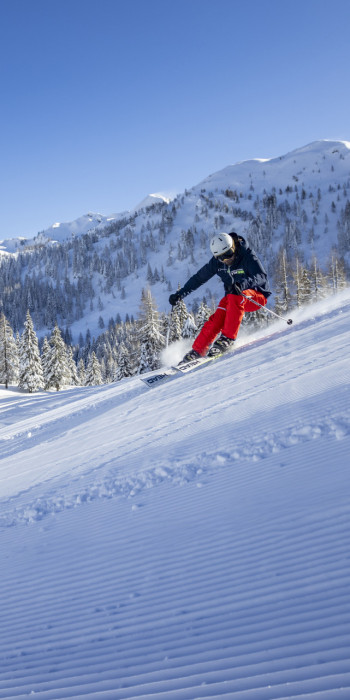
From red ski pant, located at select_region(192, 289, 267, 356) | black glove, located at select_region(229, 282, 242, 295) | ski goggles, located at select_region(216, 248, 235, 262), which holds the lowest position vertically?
red ski pant, located at select_region(192, 289, 267, 356)

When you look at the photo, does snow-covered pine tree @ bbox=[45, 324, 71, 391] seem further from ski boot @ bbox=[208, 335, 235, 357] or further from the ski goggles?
the ski goggles

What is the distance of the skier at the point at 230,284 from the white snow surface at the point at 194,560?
3308 mm

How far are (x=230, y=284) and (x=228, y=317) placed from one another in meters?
0.76

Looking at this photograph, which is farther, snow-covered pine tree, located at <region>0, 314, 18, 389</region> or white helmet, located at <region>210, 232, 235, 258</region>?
snow-covered pine tree, located at <region>0, 314, 18, 389</region>

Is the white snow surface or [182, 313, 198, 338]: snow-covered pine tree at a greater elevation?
the white snow surface

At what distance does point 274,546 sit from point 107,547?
4.89 feet

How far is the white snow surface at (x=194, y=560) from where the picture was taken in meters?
1.84

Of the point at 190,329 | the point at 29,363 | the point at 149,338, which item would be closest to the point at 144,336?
the point at 149,338

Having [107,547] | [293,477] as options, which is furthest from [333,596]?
[107,547]

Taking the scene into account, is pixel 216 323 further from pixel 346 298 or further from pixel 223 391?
pixel 346 298

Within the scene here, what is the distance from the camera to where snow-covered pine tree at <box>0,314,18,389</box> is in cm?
4447

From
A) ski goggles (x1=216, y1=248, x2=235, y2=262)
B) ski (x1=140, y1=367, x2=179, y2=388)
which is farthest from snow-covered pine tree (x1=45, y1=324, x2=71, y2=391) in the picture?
ski goggles (x1=216, y1=248, x2=235, y2=262)

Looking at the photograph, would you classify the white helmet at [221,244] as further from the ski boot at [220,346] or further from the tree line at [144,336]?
the tree line at [144,336]

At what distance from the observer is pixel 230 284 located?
28.2 feet
